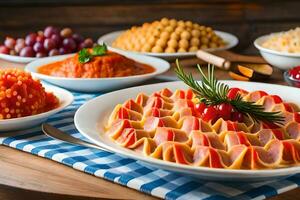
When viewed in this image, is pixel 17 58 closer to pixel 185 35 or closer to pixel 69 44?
pixel 69 44

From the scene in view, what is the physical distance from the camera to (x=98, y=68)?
1.81 m

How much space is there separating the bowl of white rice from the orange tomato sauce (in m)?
0.46

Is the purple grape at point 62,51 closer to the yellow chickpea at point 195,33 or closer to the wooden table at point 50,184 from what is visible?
the yellow chickpea at point 195,33

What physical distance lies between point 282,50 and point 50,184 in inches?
47.7

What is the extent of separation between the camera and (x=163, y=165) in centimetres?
104

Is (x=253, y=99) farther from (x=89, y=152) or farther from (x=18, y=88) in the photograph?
(x=18, y=88)

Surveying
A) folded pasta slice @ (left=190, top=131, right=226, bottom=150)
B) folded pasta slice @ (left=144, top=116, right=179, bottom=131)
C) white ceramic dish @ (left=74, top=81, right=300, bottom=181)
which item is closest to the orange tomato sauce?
white ceramic dish @ (left=74, top=81, right=300, bottom=181)

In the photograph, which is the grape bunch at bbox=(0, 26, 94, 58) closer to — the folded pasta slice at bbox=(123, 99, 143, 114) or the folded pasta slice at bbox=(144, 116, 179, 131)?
the folded pasta slice at bbox=(123, 99, 143, 114)

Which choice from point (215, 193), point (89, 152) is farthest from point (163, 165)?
point (89, 152)

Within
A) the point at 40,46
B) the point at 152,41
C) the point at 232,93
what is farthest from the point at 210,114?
the point at 40,46

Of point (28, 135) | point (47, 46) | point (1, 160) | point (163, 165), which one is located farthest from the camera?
point (47, 46)

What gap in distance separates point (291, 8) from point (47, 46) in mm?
2180

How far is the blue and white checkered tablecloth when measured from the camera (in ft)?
3.49

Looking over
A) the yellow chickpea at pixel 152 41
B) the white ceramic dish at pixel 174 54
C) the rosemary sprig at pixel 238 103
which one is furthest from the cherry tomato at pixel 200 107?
the yellow chickpea at pixel 152 41
